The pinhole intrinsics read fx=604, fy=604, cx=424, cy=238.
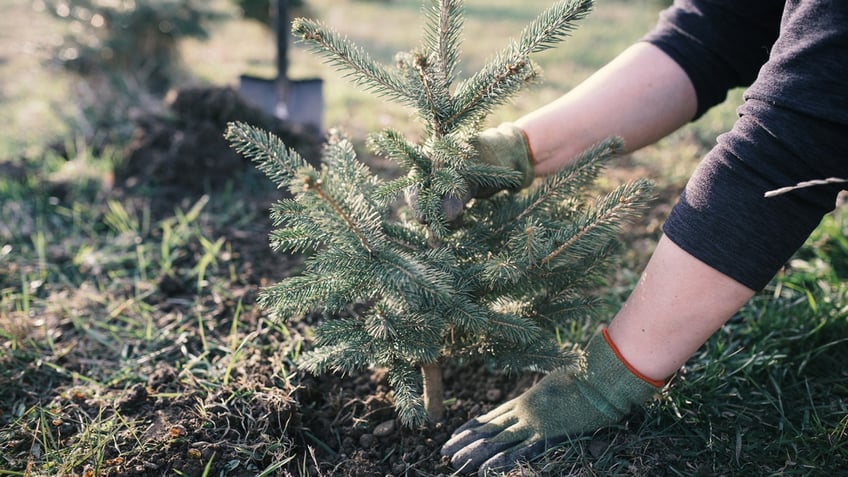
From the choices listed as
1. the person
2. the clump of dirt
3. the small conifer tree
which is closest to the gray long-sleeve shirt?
the person

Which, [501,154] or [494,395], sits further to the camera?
[494,395]

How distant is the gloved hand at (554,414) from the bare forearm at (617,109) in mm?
617

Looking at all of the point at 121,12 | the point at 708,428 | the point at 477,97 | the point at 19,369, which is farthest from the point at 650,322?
the point at 121,12

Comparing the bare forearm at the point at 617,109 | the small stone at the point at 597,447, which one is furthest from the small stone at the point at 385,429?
the bare forearm at the point at 617,109

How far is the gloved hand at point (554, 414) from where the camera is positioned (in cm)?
163

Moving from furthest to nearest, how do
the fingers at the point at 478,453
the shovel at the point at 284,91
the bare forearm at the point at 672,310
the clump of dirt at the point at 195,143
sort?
the shovel at the point at 284,91, the clump of dirt at the point at 195,143, the fingers at the point at 478,453, the bare forearm at the point at 672,310

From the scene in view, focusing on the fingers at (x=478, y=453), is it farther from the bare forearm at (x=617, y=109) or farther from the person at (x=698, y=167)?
the bare forearm at (x=617, y=109)

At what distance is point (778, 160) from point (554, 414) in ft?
2.82

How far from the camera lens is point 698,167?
1584 millimetres

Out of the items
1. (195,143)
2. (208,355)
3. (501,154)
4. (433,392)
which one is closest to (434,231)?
(501,154)

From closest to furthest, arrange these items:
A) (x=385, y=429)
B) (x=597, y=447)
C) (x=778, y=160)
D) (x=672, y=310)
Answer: (x=778, y=160)
(x=672, y=310)
(x=597, y=447)
(x=385, y=429)

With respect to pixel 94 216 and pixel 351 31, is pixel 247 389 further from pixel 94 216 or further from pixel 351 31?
pixel 351 31

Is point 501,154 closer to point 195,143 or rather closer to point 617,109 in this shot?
point 617,109

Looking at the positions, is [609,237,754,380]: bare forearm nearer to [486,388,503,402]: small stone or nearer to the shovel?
[486,388,503,402]: small stone
